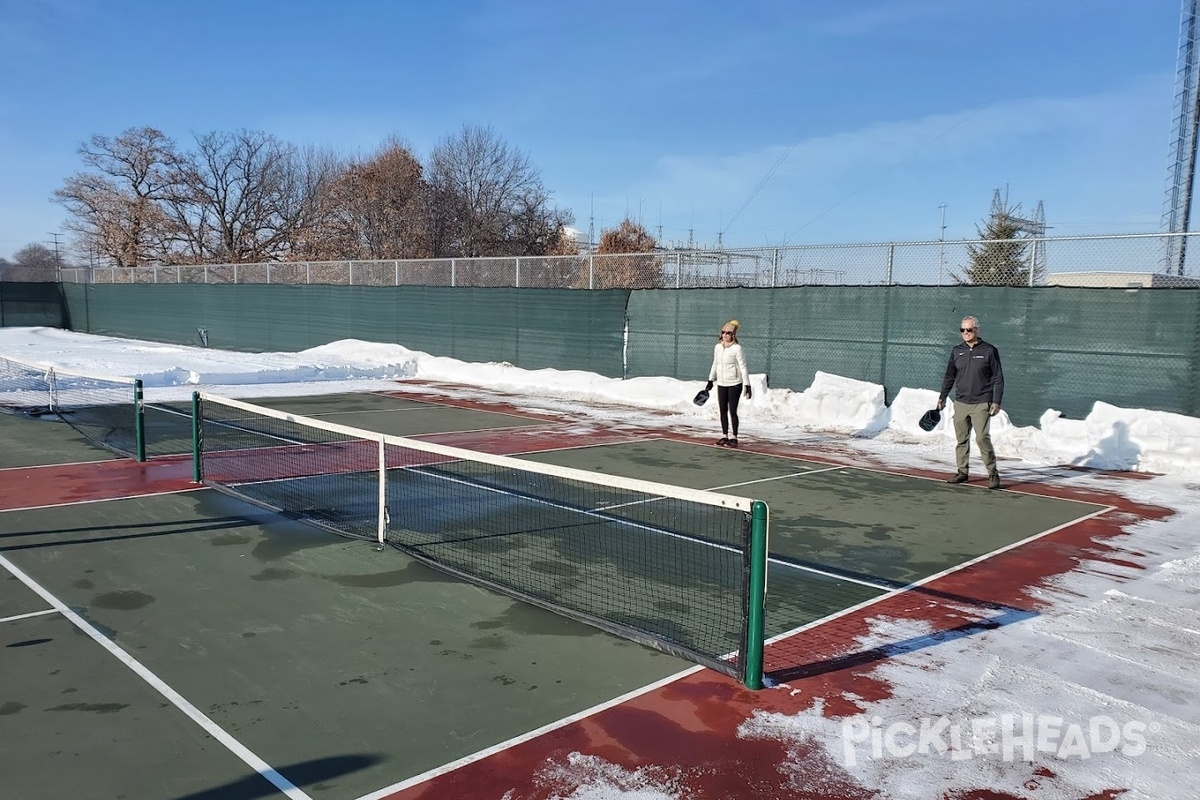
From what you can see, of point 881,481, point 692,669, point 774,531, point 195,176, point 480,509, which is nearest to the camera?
point 692,669

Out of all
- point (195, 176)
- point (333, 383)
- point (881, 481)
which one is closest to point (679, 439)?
point (881, 481)

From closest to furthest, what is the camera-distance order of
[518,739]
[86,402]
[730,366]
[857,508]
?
[518,739] → [857,508] → [730,366] → [86,402]

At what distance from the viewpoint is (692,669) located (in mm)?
4832

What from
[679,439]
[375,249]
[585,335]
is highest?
[375,249]

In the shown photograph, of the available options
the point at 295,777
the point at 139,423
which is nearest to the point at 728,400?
the point at 139,423

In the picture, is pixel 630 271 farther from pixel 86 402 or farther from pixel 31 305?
pixel 31 305

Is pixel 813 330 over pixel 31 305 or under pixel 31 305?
over

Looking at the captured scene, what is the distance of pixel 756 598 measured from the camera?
4523 millimetres

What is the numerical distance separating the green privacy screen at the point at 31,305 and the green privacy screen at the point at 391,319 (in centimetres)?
393

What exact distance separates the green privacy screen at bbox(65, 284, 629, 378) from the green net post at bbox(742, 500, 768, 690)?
15.8 metres

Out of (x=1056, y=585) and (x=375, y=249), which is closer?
(x=1056, y=585)

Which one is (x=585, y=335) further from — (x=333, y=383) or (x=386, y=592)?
(x=386, y=592)

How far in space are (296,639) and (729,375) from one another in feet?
28.8

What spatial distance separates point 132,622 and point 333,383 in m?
17.1
